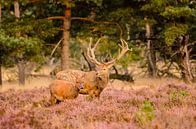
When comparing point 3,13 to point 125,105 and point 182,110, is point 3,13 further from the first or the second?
point 182,110

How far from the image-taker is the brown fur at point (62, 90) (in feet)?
38.2

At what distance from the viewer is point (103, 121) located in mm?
9000

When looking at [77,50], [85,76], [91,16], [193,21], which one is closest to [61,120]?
[85,76]

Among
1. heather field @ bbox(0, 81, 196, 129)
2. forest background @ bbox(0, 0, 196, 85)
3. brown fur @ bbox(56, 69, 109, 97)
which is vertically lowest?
heather field @ bbox(0, 81, 196, 129)

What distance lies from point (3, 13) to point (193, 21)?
39.0 ft

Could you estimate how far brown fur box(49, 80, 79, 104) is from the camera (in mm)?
11633

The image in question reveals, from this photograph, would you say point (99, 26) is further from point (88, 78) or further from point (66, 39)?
point (88, 78)

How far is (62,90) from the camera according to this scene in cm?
1167

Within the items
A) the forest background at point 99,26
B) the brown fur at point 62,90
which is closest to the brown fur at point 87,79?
the brown fur at point 62,90

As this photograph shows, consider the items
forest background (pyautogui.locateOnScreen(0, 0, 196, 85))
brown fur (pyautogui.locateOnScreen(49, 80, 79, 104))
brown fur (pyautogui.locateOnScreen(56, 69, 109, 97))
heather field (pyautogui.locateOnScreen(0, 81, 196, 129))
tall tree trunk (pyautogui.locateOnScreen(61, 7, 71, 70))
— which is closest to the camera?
heather field (pyautogui.locateOnScreen(0, 81, 196, 129))

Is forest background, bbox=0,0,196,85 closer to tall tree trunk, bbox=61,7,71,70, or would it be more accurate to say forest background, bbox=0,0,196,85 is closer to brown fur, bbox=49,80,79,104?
tall tree trunk, bbox=61,7,71,70

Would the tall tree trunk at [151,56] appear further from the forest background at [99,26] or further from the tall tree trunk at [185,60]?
the tall tree trunk at [185,60]

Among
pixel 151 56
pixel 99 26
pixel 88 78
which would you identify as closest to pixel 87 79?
pixel 88 78

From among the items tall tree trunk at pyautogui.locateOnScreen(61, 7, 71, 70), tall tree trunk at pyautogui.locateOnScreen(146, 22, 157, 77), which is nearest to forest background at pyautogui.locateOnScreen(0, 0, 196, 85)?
tall tree trunk at pyautogui.locateOnScreen(61, 7, 71, 70)
